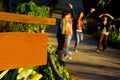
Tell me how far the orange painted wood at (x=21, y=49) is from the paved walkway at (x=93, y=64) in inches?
292

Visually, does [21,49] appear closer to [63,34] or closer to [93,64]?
[63,34]

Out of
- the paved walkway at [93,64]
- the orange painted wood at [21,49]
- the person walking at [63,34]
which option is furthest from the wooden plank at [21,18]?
the person walking at [63,34]

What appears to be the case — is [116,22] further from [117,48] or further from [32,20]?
[32,20]

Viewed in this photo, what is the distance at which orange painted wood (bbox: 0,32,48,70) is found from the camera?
3834 mm

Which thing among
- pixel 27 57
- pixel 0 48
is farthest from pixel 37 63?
pixel 0 48

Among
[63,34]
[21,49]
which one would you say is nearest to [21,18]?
[21,49]

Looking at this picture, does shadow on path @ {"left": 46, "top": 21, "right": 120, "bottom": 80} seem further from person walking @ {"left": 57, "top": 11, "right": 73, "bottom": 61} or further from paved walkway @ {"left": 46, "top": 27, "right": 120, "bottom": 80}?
person walking @ {"left": 57, "top": 11, "right": 73, "bottom": 61}

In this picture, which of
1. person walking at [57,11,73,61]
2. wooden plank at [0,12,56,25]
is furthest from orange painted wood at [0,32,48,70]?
person walking at [57,11,73,61]

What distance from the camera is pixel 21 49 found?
3.98 meters

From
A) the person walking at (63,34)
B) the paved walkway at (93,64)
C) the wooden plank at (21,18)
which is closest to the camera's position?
the wooden plank at (21,18)

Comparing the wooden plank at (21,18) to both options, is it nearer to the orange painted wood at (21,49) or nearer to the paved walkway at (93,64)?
the orange painted wood at (21,49)

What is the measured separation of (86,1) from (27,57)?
33064mm

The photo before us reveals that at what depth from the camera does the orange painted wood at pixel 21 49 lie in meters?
3.83

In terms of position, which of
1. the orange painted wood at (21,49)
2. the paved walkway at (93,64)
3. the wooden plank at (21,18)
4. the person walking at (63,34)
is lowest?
the paved walkway at (93,64)
